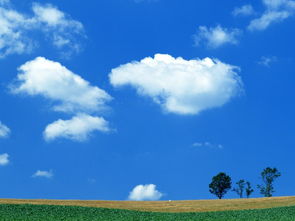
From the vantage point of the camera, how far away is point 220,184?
117 m

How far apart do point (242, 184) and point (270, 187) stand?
23.6ft

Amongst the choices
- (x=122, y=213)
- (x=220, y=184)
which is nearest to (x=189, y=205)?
(x=122, y=213)

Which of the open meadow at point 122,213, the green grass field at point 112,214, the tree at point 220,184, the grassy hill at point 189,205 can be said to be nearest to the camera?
the open meadow at point 122,213

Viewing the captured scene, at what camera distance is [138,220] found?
151 ft

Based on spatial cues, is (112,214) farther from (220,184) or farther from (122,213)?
(220,184)

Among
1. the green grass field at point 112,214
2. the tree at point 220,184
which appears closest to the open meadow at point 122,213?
the green grass field at point 112,214

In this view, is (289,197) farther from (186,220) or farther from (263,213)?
(186,220)

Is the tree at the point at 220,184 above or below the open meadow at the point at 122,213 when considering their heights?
above

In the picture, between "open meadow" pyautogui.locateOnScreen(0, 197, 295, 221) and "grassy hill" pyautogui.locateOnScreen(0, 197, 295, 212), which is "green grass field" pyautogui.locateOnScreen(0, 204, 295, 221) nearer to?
"open meadow" pyautogui.locateOnScreen(0, 197, 295, 221)

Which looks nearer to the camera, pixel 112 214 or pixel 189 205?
pixel 112 214

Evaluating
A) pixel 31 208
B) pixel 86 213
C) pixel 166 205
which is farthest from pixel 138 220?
pixel 166 205

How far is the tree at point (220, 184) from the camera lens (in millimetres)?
116625

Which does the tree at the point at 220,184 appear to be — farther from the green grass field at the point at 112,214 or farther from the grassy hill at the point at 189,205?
the green grass field at the point at 112,214

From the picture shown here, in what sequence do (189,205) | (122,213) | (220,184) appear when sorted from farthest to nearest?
(220,184) < (189,205) < (122,213)
